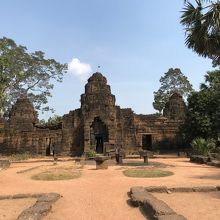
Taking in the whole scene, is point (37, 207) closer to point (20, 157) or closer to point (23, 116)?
point (20, 157)

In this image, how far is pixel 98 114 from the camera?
30.4 meters

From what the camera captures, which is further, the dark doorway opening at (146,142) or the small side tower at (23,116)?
the dark doorway opening at (146,142)

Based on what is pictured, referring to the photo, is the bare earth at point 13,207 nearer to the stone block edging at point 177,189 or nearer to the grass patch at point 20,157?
the stone block edging at point 177,189

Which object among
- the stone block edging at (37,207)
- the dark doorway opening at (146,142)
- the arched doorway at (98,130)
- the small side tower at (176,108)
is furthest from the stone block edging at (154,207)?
the small side tower at (176,108)

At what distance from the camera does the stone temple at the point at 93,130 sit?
30.3m

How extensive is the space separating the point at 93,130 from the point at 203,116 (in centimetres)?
1055

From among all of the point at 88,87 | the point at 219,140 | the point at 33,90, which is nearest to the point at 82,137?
the point at 88,87

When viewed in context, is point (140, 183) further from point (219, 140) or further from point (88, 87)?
point (88, 87)

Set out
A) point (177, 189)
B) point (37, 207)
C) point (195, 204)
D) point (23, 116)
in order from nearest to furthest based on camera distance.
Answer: point (37, 207) → point (195, 204) → point (177, 189) → point (23, 116)

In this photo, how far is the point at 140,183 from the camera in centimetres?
1057

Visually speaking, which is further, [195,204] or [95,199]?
[95,199]

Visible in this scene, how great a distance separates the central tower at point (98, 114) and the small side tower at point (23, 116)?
6.04m

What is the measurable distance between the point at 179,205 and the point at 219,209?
840mm

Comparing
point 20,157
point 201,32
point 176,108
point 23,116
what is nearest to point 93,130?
point 20,157
